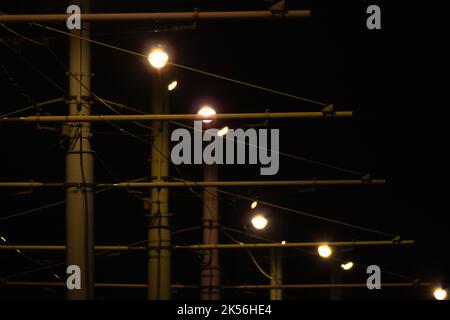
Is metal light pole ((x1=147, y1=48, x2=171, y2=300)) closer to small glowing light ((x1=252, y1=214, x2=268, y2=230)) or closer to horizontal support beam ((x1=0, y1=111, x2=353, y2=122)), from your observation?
horizontal support beam ((x1=0, y1=111, x2=353, y2=122))

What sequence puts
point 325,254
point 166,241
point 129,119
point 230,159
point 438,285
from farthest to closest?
point 438,285 < point 325,254 < point 230,159 < point 166,241 < point 129,119

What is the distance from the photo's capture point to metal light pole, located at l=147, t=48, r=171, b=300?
800 inches

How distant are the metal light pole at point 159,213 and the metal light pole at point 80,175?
12.0ft

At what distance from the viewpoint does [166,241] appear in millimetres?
20391

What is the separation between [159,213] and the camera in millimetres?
20547

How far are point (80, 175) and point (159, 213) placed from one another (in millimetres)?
4503

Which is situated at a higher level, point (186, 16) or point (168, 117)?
point (186, 16)

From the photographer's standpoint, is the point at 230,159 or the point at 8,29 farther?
the point at 230,159

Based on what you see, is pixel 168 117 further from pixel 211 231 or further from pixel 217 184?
pixel 211 231

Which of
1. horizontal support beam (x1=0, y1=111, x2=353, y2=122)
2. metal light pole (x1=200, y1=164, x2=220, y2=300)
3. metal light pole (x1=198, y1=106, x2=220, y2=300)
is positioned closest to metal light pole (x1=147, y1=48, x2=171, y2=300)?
metal light pole (x1=198, y1=106, x2=220, y2=300)

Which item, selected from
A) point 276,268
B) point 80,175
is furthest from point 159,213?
point 276,268
